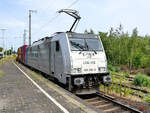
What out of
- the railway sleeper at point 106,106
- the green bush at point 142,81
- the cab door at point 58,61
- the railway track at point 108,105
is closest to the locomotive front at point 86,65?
the railway track at point 108,105

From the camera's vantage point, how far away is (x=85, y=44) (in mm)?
8258

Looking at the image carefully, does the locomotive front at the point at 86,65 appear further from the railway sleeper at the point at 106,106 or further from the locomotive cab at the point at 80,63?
the railway sleeper at the point at 106,106

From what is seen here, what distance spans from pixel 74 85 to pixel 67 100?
1350 mm

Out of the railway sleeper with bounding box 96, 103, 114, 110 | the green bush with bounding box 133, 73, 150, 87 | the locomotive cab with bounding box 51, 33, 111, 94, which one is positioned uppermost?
the locomotive cab with bounding box 51, 33, 111, 94

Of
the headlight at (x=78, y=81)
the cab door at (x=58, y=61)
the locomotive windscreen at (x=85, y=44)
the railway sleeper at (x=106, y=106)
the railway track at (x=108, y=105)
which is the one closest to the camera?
the railway track at (x=108, y=105)

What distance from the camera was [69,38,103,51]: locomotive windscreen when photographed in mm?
7941

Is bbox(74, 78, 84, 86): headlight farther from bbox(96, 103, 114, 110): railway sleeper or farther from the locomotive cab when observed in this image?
bbox(96, 103, 114, 110): railway sleeper

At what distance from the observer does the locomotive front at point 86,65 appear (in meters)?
7.32

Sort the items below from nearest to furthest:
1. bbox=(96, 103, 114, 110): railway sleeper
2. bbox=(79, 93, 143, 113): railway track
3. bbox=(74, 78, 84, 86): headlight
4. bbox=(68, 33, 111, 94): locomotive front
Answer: bbox=(79, 93, 143, 113): railway track
bbox=(96, 103, 114, 110): railway sleeper
bbox=(74, 78, 84, 86): headlight
bbox=(68, 33, 111, 94): locomotive front

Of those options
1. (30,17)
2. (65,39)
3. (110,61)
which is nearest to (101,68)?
(65,39)

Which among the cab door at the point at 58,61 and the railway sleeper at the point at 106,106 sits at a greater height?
the cab door at the point at 58,61

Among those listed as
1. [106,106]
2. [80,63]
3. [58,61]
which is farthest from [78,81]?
[58,61]

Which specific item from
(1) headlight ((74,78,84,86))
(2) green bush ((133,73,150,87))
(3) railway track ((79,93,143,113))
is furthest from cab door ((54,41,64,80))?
(2) green bush ((133,73,150,87))

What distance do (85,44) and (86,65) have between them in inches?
47.7
